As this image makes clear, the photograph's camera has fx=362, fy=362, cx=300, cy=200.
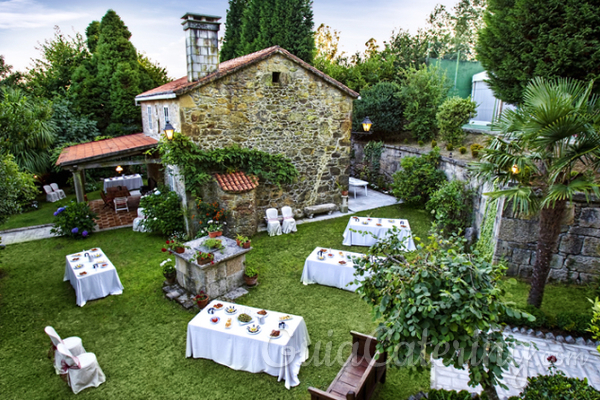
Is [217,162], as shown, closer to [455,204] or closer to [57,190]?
[455,204]

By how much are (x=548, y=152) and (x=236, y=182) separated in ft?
25.9

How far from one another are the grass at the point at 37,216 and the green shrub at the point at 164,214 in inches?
195

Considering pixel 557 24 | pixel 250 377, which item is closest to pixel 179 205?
pixel 250 377

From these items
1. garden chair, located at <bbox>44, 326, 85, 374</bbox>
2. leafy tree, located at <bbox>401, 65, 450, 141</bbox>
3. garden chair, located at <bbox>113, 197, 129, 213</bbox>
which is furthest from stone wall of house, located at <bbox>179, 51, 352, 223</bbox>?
garden chair, located at <bbox>44, 326, 85, 374</bbox>

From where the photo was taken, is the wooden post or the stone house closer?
the stone house

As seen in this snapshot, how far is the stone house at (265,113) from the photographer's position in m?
10.6

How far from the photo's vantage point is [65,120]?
18328 mm

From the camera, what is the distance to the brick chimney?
33.7 ft

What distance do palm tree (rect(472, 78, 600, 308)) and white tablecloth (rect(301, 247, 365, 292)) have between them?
3.50 m

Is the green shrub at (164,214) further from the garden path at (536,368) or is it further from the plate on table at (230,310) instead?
the garden path at (536,368)

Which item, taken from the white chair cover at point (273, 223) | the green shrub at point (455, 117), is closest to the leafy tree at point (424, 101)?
the green shrub at point (455, 117)

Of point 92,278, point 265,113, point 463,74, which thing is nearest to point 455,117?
point 265,113

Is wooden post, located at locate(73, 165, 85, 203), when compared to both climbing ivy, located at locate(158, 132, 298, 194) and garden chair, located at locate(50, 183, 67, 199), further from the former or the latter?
garden chair, located at locate(50, 183, 67, 199)

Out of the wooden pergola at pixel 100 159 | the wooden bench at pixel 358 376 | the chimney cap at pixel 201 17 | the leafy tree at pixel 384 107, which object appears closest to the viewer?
the wooden bench at pixel 358 376
